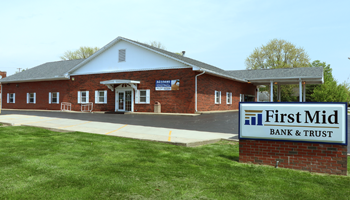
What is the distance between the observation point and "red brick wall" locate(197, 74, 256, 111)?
2269 centimetres

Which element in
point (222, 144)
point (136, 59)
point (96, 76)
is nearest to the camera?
point (222, 144)

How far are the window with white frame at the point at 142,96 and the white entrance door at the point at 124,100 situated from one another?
806 mm

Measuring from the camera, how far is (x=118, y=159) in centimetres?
601

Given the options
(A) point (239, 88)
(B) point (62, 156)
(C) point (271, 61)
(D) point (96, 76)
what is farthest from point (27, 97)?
(C) point (271, 61)

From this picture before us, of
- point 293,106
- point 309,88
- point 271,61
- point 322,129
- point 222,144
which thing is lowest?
point 222,144

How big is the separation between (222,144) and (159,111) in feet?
46.5

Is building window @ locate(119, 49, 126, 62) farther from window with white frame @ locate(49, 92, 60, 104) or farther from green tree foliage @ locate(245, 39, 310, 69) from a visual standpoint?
green tree foliage @ locate(245, 39, 310, 69)

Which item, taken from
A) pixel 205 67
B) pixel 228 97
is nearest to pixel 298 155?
pixel 205 67

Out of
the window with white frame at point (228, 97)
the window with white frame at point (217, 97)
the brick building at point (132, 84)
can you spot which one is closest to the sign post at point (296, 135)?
the brick building at point (132, 84)

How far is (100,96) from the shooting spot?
26.6 metres

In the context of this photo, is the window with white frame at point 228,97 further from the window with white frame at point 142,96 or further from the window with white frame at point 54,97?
the window with white frame at point 54,97

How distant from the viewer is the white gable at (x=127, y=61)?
2315 cm

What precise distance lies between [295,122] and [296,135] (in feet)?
0.92

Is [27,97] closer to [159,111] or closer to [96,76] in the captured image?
[96,76]
